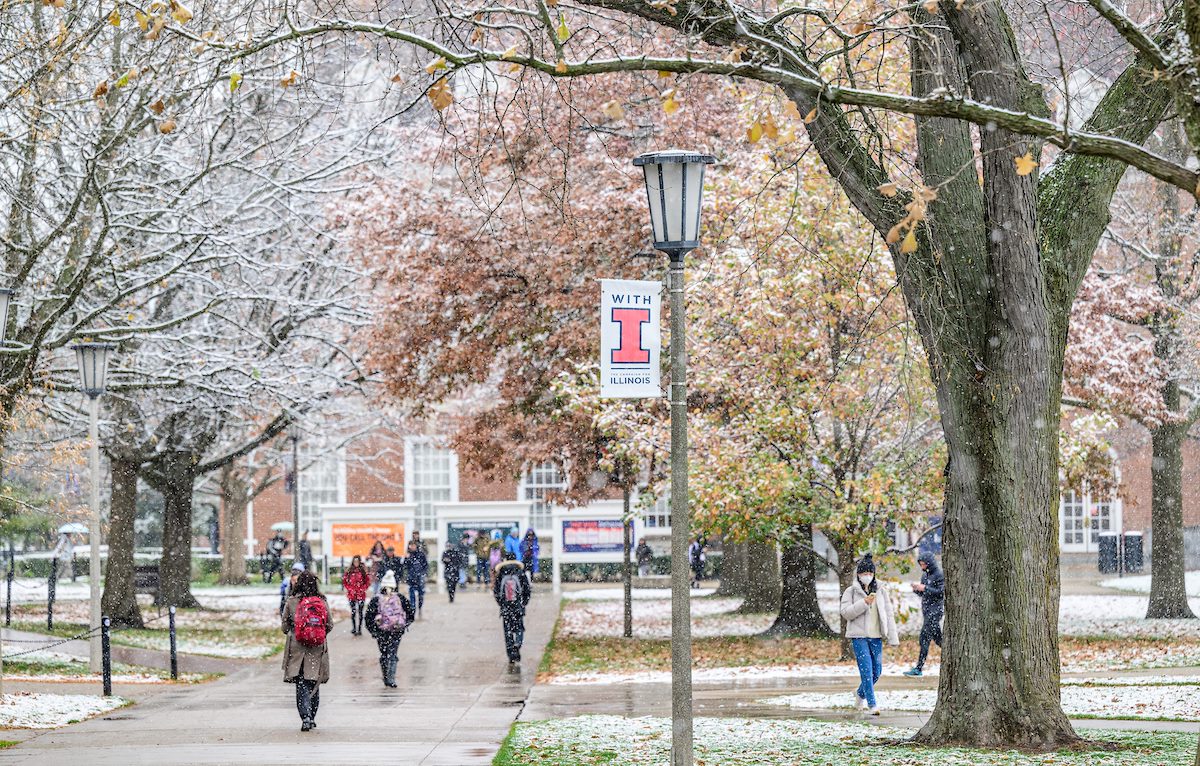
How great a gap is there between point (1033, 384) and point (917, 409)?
9430 mm

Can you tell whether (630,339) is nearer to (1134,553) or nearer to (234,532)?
(1134,553)

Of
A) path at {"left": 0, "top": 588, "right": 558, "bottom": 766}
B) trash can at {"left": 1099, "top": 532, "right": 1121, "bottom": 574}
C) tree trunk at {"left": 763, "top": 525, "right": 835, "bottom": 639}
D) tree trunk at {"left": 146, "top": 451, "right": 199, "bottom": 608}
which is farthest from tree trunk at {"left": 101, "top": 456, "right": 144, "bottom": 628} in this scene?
trash can at {"left": 1099, "top": 532, "right": 1121, "bottom": 574}

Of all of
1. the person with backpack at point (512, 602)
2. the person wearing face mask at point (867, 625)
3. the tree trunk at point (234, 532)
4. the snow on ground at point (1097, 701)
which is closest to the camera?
the snow on ground at point (1097, 701)

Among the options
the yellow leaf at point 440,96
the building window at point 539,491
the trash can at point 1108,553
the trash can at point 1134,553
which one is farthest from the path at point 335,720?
the building window at point 539,491

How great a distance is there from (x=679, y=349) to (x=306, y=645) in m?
7.04

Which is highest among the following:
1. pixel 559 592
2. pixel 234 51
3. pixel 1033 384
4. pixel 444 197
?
pixel 444 197

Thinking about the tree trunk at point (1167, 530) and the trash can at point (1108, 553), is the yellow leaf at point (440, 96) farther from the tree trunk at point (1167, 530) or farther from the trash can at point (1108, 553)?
the trash can at point (1108, 553)

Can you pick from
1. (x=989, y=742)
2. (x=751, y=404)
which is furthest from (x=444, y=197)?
(x=989, y=742)

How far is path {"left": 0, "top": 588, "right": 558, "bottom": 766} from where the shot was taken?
12.5 metres

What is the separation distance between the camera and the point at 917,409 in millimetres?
20891

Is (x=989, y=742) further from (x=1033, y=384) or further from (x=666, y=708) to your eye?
(x=666, y=708)

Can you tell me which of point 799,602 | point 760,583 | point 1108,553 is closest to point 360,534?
point 760,583

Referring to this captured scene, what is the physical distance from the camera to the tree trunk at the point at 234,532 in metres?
48.2

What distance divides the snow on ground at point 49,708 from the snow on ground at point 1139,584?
26293 millimetres
